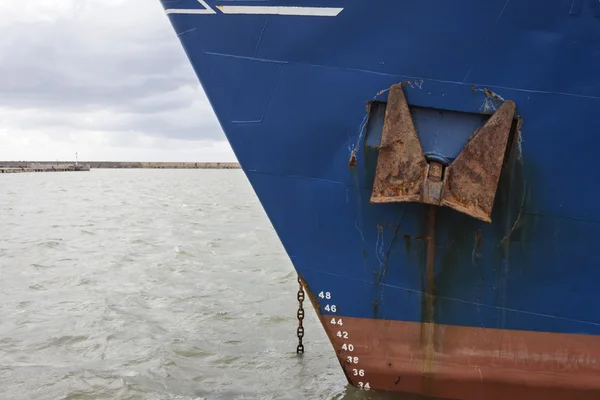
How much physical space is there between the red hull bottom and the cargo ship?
0.04 feet

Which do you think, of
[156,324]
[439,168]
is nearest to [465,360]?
[439,168]

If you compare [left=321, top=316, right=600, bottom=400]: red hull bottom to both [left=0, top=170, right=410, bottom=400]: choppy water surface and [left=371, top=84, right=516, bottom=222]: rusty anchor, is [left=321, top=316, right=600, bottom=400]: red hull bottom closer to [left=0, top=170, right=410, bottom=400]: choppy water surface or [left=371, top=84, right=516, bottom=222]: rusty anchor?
[left=0, top=170, right=410, bottom=400]: choppy water surface

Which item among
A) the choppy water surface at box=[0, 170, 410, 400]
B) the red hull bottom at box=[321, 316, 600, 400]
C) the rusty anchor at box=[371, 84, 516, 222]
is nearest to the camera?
the rusty anchor at box=[371, 84, 516, 222]

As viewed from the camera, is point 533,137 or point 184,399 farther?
point 184,399

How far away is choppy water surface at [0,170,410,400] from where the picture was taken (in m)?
6.00

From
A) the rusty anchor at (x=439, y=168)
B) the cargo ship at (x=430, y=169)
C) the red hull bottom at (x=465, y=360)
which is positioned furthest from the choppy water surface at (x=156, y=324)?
the rusty anchor at (x=439, y=168)

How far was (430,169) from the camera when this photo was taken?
12.2 ft

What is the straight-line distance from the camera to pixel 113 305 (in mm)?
9172

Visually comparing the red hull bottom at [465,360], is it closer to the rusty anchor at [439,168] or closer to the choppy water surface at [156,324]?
the choppy water surface at [156,324]

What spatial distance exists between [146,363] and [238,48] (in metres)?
4.18

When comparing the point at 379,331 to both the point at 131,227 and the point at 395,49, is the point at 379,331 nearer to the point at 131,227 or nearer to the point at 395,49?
the point at 395,49

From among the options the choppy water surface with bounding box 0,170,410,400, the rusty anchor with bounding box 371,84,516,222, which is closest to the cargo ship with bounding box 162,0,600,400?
the rusty anchor with bounding box 371,84,516,222

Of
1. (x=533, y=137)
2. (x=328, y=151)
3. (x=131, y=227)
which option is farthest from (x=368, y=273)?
(x=131, y=227)

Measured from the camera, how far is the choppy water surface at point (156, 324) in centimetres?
600
